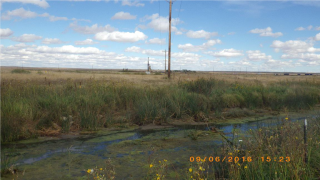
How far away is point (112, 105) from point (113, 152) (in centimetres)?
364

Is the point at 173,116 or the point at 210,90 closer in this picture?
the point at 173,116

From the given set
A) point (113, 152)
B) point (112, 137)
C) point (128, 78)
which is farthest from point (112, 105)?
point (128, 78)

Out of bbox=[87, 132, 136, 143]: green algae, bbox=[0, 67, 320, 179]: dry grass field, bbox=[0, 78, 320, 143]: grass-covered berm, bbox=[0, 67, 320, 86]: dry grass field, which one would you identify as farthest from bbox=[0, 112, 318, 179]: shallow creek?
bbox=[0, 67, 320, 86]: dry grass field

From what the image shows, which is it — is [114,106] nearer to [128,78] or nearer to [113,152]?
[113,152]

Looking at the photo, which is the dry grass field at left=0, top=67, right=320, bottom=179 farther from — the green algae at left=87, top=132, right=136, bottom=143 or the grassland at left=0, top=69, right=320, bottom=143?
the green algae at left=87, top=132, right=136, bottom=143

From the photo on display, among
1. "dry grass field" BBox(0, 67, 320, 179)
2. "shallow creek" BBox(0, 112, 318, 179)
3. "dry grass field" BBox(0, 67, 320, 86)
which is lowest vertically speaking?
"shallow creek" BBox(0, 112, 318, 179)

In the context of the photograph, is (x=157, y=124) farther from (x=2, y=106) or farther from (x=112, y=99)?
(x=2, y=106)

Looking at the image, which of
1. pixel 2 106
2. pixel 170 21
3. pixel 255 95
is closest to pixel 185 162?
pixel 2 106

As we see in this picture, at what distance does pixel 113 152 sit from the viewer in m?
5.28

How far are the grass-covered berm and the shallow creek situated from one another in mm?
575

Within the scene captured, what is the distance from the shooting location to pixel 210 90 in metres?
11.6

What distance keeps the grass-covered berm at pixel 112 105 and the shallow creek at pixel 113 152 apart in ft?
1.89

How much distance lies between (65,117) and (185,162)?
13.2ft

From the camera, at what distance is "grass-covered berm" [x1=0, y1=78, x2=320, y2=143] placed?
656 cm
